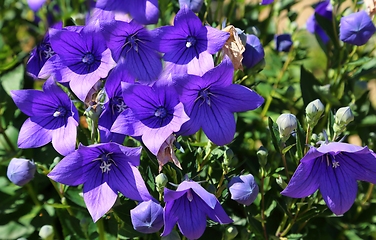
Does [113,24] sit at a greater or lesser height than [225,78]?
greater

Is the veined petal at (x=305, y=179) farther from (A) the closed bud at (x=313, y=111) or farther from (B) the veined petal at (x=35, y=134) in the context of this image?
(B) the veined petal at (x=35, y=134)

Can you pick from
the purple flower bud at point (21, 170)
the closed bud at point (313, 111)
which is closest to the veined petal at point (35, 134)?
the purple flower bud at point (21, 170)

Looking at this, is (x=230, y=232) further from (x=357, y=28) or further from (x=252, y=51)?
(x=357, y=28)

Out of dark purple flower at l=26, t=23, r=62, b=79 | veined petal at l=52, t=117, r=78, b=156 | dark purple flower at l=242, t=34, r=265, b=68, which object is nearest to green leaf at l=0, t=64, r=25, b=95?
dark purple flower at l=26, t=23, r=62, b=79

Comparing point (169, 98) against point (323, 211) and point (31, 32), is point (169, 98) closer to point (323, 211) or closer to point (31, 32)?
point (323, 211)

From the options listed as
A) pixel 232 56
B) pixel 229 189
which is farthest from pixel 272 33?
pixel 229 189

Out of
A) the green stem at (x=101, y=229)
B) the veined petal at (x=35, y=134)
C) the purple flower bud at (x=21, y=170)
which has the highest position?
the veined petal at (x=35, y=134)
